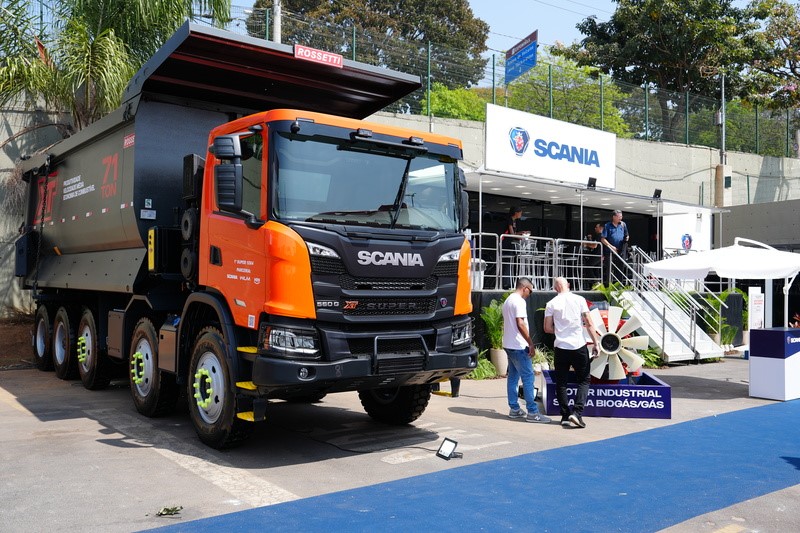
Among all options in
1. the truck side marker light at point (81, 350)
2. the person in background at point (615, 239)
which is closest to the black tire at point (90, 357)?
the truck side marker light at point (81, 350)

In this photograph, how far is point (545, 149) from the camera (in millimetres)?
17703

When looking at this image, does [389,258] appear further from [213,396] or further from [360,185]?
[213,396]

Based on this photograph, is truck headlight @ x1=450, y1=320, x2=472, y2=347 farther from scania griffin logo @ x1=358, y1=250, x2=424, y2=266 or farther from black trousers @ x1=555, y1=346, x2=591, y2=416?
black trousers @ x1=555, y1=346, x2=591, y2=416

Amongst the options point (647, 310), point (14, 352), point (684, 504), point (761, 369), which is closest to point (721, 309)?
point (647, 310)

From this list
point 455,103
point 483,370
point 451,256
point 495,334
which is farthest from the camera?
point 455,103

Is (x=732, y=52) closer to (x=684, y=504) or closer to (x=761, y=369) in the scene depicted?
(x=761, y=369)

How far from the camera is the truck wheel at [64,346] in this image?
11359 mm

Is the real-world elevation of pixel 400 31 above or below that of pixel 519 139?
above

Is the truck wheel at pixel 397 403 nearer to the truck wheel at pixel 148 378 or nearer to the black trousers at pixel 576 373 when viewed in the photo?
the black trousers at pixel 576 373

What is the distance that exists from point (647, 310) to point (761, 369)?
196 inches

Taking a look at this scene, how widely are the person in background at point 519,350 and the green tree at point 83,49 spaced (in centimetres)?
941

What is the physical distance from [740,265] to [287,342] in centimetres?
902

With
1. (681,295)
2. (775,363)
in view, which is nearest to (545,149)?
(681,295)

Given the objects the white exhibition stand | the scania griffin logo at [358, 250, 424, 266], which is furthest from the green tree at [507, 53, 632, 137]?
the scania griffin logo at [358, 250, 424, 266]
